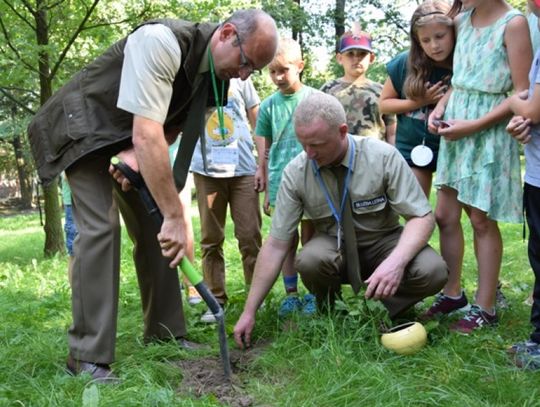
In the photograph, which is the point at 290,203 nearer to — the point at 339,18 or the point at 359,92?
the point at 359,92

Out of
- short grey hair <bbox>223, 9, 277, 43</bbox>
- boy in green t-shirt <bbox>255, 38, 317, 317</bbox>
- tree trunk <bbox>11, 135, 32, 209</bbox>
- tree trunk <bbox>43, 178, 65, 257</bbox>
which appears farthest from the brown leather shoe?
tree trunk <bbox>11, 135, 32, 209</bbox>

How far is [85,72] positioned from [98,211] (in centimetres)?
67

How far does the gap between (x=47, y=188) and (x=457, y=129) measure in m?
6.15

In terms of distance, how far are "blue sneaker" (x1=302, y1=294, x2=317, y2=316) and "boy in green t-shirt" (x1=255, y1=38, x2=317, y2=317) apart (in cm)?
29

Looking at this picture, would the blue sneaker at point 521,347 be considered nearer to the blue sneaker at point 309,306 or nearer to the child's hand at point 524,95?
the blue sneaker at point 309,306

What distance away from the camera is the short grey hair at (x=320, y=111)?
2.92 metres

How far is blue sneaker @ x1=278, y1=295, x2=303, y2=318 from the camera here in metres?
3.39

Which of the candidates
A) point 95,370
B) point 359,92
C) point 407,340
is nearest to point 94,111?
point 95,370

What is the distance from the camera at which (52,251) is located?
27.2 feet

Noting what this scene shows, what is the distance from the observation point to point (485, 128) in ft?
10.2

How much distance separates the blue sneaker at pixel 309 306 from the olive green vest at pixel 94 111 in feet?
4.42

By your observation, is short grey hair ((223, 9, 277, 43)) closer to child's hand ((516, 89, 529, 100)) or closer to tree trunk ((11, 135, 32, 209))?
child's hand ((516, 89, 529, 100))

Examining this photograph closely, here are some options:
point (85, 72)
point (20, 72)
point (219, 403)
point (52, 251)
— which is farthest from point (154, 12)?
point (219, 403)

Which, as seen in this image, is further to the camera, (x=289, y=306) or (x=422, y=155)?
(x=422, y=155)
